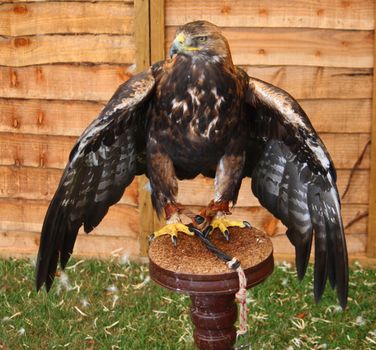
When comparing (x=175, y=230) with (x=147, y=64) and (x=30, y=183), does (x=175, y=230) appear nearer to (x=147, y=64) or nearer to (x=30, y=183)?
(x=147, y=64)

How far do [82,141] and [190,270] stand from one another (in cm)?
60

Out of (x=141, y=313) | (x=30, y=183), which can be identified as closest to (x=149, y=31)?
(x=30, y=183)

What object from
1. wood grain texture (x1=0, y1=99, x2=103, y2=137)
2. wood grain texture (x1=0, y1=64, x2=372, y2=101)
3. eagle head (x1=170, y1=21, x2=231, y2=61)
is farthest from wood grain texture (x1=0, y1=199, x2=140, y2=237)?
eagle head (x1=170, y1=21, x2=231, y2=61)

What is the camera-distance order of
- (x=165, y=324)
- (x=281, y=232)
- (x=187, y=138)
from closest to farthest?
(x=187, y=138) → (x=165, y=324) → (x=281, y=232)

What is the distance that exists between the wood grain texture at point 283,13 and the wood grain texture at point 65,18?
0.34 meters

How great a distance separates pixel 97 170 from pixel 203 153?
0.47 metres

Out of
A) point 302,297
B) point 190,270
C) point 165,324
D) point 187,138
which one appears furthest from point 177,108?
point 302,297

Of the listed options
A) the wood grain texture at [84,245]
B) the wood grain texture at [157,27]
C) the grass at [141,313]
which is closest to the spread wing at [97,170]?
the grass at [141,313]

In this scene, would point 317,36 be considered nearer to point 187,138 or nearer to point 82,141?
point 187,138

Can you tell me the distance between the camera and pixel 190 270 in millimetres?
2564

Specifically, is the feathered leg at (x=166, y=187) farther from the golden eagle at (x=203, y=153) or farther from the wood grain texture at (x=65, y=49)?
the wood grain texture at (x=65, y=49)

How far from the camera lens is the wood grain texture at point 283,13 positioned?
430cm

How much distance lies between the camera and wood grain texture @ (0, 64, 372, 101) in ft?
14.5

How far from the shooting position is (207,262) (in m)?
2.62
